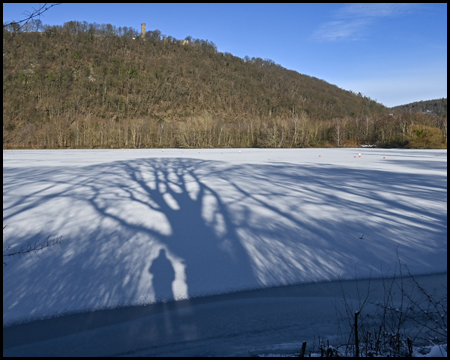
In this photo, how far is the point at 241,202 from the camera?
6270 mm

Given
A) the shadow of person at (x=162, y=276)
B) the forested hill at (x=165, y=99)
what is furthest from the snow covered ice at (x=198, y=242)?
the forested hill at (x=165, y=99)

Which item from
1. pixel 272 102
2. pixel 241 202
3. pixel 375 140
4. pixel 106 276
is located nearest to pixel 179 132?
pixel 375 140

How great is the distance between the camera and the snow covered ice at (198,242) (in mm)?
3010

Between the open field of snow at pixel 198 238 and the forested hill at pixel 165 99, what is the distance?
30129mm

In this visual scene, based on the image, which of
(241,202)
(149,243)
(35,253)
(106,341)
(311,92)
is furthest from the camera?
(311,92)

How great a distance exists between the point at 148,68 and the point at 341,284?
84.4m

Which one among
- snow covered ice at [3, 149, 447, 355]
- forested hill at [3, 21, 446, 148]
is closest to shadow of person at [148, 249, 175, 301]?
snow covered ice at [3, 149, 447, 355]

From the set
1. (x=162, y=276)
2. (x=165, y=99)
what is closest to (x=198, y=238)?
(x=162, y=276)

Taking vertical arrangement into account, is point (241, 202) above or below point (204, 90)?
below

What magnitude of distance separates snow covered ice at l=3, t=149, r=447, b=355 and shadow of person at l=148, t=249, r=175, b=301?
0.01 metres

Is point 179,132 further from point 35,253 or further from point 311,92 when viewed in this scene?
point 311,92

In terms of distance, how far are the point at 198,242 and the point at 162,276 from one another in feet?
3.23

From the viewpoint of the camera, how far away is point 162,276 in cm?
338

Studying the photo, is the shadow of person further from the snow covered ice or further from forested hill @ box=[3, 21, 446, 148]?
forested hill @ box=[3, 21, 446, 148]
